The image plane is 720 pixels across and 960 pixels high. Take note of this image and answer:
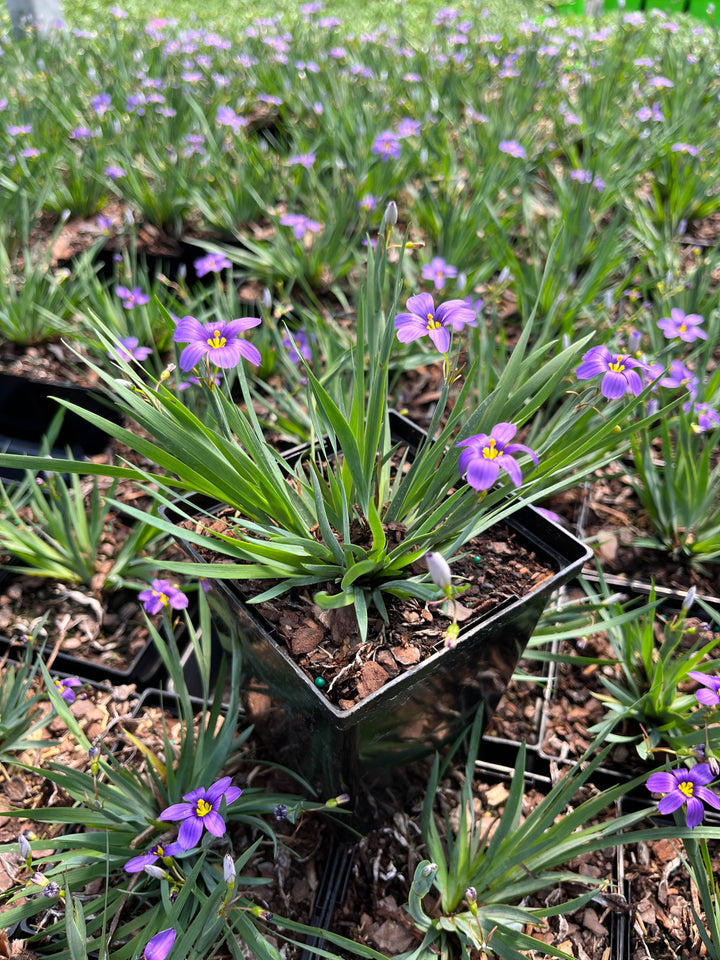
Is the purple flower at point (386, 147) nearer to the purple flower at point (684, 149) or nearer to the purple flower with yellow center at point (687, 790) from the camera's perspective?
the purple flower at point (684, 149)

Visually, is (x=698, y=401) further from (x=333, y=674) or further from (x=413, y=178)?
(x=413, y=178)

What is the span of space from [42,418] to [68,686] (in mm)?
1105

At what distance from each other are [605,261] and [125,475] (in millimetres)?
1727

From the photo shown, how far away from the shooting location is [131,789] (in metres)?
1.14

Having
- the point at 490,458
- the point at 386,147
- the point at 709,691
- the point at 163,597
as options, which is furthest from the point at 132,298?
the point at 709,691

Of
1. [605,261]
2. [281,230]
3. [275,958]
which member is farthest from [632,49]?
[275,958]

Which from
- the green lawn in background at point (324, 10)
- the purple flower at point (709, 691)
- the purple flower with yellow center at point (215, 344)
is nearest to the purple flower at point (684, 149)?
the purple flower at point (709, 691)

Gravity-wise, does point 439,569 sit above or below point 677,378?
above

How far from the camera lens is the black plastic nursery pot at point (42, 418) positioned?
206cm

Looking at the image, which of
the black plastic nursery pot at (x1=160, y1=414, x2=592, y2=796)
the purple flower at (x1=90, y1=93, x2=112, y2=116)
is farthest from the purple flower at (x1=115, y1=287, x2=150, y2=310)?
the purple flower at (x1=90, y1=93, x2=112, y2=116)

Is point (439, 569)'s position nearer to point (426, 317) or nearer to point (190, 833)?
point (426, 317)

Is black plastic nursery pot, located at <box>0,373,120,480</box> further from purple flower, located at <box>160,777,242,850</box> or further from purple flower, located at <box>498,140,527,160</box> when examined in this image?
purple flower, located at <box>498,140,527,160</box>

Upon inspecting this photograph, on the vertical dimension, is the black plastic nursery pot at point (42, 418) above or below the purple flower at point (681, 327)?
below

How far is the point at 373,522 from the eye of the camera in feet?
3.15
